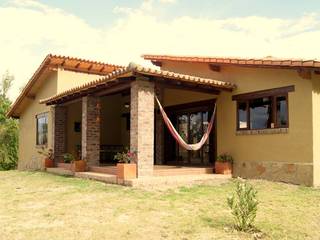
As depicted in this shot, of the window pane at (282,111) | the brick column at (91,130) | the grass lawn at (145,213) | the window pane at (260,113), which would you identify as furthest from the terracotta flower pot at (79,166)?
the window pane at (282,111)

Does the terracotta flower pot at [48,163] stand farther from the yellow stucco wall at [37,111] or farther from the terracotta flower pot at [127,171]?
the terracotta flower pot at [127,171]

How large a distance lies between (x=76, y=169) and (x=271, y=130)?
660cm

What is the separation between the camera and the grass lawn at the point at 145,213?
5.86 meters

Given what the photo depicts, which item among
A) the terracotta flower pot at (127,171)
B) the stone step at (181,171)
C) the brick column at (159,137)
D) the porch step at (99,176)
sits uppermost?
the brick column at (159,137)

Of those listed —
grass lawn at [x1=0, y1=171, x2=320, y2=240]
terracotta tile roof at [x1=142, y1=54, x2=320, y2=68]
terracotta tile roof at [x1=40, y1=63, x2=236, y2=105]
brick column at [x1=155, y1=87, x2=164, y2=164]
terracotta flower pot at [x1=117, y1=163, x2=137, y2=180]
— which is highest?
terracotta tile roof at [x1=142, y1=54, x2=320, y2=68]

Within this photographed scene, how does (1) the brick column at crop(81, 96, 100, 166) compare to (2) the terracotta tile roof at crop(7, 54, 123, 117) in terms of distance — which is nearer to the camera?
(1) the brick column at crop(81, 96, 100, 166)

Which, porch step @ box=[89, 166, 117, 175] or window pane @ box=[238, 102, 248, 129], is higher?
window pane @ box=[238, 102, 248, 129]

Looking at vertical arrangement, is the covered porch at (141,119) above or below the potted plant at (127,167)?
above

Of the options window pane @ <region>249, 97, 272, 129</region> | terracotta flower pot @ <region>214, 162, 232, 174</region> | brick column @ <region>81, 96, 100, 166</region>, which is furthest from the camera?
brick column @ <region>81, 96, 100, 166</region>

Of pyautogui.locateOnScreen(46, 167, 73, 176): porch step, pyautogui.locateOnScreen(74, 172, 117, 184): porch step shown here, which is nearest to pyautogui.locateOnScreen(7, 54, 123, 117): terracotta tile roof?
pyautogui.locateOnScreen(46, 167, 73, 176): porch step

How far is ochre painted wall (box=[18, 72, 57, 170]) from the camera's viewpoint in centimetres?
1789

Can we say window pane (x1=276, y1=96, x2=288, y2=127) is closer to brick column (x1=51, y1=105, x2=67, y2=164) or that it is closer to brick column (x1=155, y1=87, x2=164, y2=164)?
brick column (x1=155, y1=87, x2=164, y2=164)

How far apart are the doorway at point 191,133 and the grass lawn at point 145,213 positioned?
3765 mm

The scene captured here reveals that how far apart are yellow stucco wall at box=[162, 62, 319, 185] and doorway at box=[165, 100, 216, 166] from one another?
0.75 meters
